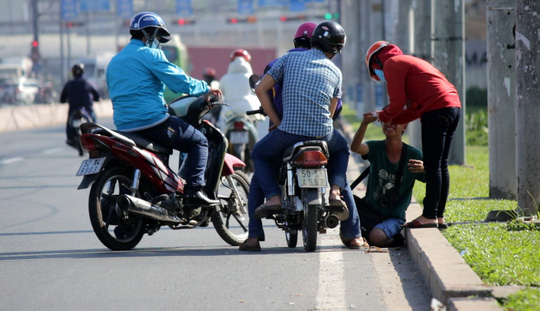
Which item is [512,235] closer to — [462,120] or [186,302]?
[186,302]

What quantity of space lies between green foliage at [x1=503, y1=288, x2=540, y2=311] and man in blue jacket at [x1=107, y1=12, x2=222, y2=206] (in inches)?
135

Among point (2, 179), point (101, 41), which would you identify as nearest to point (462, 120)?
point (2, 179)

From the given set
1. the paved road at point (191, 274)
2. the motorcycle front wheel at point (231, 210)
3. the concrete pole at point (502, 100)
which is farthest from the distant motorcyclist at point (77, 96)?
the motorcycle front wheel at point (231, 210)

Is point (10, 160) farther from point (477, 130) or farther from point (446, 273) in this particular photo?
point (446, 273)

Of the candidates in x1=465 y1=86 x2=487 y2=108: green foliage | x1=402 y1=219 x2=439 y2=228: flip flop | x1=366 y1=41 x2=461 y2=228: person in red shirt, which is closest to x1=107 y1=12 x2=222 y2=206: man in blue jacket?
x1=366 y1=41 x2=461 y2=228: person in red shirt

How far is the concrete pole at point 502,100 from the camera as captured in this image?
11148 mm

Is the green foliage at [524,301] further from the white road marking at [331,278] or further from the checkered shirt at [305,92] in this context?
the checkered shirt at [305,92]

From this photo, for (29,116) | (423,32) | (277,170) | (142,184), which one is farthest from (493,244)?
(29,116)

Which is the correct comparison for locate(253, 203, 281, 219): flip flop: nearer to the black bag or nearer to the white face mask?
the black bag

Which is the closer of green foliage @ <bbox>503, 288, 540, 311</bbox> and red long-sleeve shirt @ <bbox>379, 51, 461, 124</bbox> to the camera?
green foliage @ <bbox>503, 288, 540, 311</bbox>

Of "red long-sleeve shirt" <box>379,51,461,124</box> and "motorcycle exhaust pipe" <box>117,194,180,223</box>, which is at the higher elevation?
"red long-sleeve shirt" <box>379,51,461,124</box>

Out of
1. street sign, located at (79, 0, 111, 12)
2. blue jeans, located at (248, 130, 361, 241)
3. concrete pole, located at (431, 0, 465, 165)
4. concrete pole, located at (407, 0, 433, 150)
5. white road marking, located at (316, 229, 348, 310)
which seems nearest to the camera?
white road marking, located at (316, 229, 348, 310)

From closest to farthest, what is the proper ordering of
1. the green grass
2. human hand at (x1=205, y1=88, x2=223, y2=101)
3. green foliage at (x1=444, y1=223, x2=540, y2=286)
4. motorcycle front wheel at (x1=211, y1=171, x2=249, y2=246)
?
the green grass, green foliage at (x1=444, y1=223, x2=540, y2=286), human hand at (x1=205, y1=88, x2=223, y2=101), motorcycle front wheel at (x1=211, y1=171, x2=249, y2=246)

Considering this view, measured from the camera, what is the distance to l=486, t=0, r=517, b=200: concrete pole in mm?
11148
